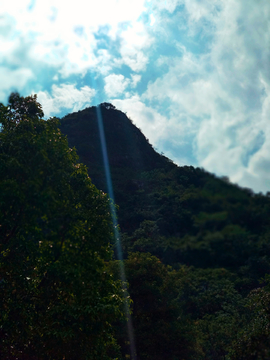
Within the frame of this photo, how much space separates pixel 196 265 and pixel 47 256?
15.0ft

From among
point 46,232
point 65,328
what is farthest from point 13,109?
point 65,328

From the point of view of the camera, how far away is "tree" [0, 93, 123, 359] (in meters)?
7.20

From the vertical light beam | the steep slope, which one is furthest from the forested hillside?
the vertical light beam

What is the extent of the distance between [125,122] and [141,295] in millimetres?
58596

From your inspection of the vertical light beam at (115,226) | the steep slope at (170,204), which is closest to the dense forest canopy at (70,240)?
the steep slope at (170,204)

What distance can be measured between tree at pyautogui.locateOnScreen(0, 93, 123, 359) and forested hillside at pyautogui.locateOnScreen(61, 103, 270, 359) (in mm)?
2698

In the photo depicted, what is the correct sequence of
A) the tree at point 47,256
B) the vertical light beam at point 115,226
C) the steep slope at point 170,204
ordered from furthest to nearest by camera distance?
the vertical light beam at point 115,226 < the tree at point 47,256 < the steep slope at point 170,204

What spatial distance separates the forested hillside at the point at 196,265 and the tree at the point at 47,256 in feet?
8.85

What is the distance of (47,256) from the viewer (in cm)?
774

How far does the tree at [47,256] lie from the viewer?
283 inches

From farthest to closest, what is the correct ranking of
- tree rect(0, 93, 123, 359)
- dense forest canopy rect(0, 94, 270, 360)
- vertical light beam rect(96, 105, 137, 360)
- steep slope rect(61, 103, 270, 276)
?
vertical light beam rect(96, 105, 137, 360), tree rect(0, 93, 123, 359), dense forest canopy rect(0, 94, 270, 360), steep slope rect(61, 103, 270, 276)

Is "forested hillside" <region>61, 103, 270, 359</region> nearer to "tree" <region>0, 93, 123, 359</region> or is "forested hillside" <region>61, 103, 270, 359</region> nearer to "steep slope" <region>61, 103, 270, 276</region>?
"steep slope" <region>61, 103, 270, 276</region>

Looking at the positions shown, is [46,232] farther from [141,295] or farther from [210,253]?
[141,295]

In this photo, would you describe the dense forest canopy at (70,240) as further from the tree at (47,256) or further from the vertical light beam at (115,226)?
the vertical light beam at (115,226)
